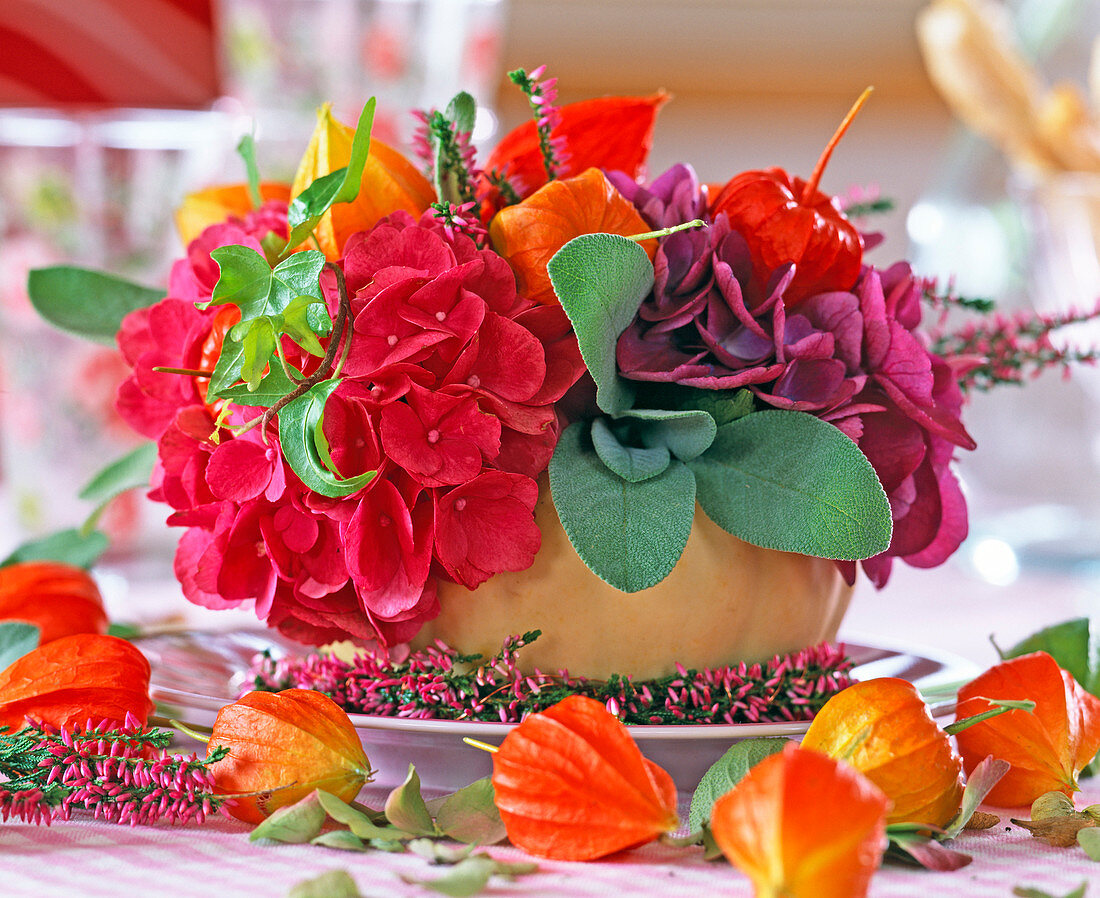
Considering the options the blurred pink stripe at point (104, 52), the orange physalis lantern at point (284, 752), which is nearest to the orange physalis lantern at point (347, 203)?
the orange physalis lantern at point (284, 752)

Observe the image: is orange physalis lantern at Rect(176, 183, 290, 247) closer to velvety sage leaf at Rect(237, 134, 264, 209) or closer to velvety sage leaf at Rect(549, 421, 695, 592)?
velvety sage leaf at Rect(237, 134, 264, 209)

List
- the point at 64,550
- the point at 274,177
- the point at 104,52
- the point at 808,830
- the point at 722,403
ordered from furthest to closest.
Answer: the point at 104,52
the point at 274,177
the point at 64,550
the point at 722,403
the point at 808,830

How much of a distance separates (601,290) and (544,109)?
61mm

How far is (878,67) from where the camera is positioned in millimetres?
1229

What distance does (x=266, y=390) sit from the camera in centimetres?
24

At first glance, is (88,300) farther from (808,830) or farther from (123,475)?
(808,830)

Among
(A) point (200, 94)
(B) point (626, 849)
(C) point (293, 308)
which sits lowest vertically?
(B) point (626, 849)

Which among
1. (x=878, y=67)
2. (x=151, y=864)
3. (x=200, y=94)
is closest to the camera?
(x=151, y=864)

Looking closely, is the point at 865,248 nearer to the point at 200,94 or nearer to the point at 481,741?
the point at 481,741

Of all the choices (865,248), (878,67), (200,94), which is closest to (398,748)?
(865,248)

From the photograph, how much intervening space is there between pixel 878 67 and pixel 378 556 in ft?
3.70

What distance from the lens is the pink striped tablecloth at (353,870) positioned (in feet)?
0.66

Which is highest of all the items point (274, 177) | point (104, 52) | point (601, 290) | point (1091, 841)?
point (104, 52)

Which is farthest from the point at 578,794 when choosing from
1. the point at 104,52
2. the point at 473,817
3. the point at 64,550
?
the point at 104,52
